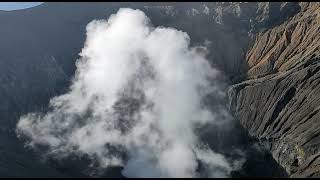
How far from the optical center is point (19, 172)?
13662 cm

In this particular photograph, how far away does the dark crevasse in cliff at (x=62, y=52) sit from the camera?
6142 inches

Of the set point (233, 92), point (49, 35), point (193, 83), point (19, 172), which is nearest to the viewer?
point (19, 172)

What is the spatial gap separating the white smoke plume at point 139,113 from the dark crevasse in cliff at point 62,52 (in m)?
2.84

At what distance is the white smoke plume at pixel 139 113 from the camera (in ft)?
494

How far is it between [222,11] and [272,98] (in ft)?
164

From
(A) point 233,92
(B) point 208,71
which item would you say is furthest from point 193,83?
(A) point 233,92

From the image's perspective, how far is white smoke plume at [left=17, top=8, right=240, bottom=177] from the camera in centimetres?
15050

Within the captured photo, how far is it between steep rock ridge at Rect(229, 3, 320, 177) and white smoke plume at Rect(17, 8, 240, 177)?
33.8 ft

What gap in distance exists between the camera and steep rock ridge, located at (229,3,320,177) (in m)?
133

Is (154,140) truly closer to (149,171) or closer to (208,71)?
(149,171)

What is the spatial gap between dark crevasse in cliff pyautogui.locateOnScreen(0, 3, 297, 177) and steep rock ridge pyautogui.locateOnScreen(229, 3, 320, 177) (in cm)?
440

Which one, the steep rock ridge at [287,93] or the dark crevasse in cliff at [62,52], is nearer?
the steep rock ridge at [287,93]

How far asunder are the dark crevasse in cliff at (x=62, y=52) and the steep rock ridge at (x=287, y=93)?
14.4 ft

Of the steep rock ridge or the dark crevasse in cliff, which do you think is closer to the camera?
the steep rock ridge
